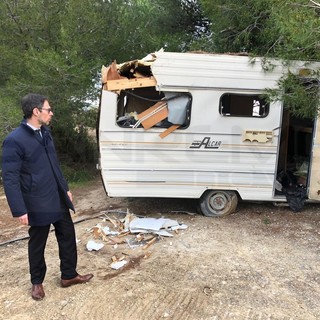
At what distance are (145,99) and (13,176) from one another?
315 cm

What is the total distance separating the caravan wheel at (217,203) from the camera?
20.8 ft

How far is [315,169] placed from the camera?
243 inches

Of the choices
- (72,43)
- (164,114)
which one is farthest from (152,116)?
(72,43)

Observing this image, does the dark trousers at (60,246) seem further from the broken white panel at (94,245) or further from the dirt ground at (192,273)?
the broken white panel at (94,245)

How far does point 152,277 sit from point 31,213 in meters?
1.56

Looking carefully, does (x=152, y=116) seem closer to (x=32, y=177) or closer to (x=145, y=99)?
(x=145, y=99)

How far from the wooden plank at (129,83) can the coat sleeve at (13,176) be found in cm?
254

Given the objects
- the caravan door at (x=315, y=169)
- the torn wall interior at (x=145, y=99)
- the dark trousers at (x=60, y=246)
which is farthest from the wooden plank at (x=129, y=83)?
the caravan door at (x=315, y=169)

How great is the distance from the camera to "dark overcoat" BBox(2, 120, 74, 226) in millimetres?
3406

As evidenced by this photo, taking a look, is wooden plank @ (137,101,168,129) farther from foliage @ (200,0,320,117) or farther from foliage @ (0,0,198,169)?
foliage @ (0,0,198,169)

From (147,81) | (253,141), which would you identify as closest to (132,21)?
(147,81)

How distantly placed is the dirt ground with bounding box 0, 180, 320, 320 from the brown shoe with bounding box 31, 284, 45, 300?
0.05 m

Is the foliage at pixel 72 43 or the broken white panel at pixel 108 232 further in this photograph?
the foliage at pixel 72 43

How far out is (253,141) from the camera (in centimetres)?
604
